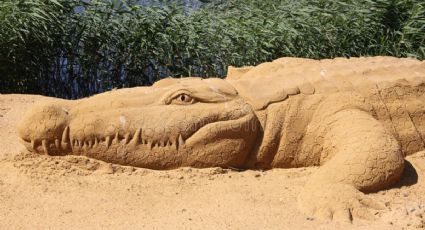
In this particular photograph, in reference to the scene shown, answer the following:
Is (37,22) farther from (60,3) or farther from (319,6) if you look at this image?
(319,6)

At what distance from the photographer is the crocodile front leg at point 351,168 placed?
4215 mm

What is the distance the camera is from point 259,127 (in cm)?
482

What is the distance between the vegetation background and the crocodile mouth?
140 inches

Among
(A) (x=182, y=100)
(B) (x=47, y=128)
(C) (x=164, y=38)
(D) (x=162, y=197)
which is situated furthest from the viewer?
(C) (x=164, y=38)

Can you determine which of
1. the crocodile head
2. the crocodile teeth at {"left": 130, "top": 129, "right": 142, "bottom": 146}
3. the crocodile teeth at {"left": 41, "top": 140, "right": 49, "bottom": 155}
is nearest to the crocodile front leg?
the crocodile head

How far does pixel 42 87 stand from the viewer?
8695mm

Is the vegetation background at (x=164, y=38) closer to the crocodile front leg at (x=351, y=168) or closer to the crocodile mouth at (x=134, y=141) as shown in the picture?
the crocodile front leg at (x=351, y=168)

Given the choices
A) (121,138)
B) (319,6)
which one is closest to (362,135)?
(121,138)

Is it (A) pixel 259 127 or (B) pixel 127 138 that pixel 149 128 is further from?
(A) pixel 259 127

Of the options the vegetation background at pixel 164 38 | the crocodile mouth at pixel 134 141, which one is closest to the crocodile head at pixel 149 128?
the crocodile mouth at pixel 134 141

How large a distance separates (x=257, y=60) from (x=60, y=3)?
7.30 feet

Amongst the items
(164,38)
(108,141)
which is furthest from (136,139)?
(164,38)

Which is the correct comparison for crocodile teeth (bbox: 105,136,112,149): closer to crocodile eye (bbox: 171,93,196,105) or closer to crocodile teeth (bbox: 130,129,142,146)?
crocodile teeth (bbox: 130,129,142,146)

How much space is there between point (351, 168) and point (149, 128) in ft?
3.96
